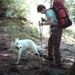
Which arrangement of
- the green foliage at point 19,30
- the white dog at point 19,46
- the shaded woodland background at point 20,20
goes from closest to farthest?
the white dog at point 19,46
the green foliage at point 19,30
the shaded woodland background at point 20,20

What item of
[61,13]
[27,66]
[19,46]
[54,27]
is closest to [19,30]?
[19,46]

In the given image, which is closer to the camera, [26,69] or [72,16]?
[26,69]

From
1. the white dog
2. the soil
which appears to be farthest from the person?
the white dog

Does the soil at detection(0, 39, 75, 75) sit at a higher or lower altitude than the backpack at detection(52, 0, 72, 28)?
lower

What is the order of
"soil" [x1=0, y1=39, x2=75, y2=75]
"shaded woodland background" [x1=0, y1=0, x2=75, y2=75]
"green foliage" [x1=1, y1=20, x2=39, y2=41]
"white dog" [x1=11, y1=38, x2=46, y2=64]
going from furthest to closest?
1. "shaded woodland background" [x1=0, y1=0, x2=75, y2=75]
2. "green foliage" [x1=1, y1=20, x2=39, y2=41]
3. "white dog" [x1=11, y1=38, x2=46, y2=64]
4. "soil" [x1=0, y1=39, x2=75, y2=75]

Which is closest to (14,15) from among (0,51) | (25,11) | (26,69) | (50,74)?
(25,11)

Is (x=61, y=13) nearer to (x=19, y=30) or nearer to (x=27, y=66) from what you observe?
(x=27, y=66)

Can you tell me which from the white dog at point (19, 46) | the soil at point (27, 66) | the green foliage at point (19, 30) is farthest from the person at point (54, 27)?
the green foliage at point (19, 30)

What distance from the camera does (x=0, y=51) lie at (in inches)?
317

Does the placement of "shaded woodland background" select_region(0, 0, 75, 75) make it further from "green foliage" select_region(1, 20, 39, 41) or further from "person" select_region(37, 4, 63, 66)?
"person" select_region(37, 4, 63, 66)

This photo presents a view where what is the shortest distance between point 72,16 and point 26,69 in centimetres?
1622

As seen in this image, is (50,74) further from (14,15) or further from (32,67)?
(14,15)

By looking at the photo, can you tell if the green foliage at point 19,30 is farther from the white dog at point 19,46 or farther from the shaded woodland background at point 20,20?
the white dog at point 19,46

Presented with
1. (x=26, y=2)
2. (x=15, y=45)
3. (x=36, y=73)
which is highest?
(x=26, y=2)
